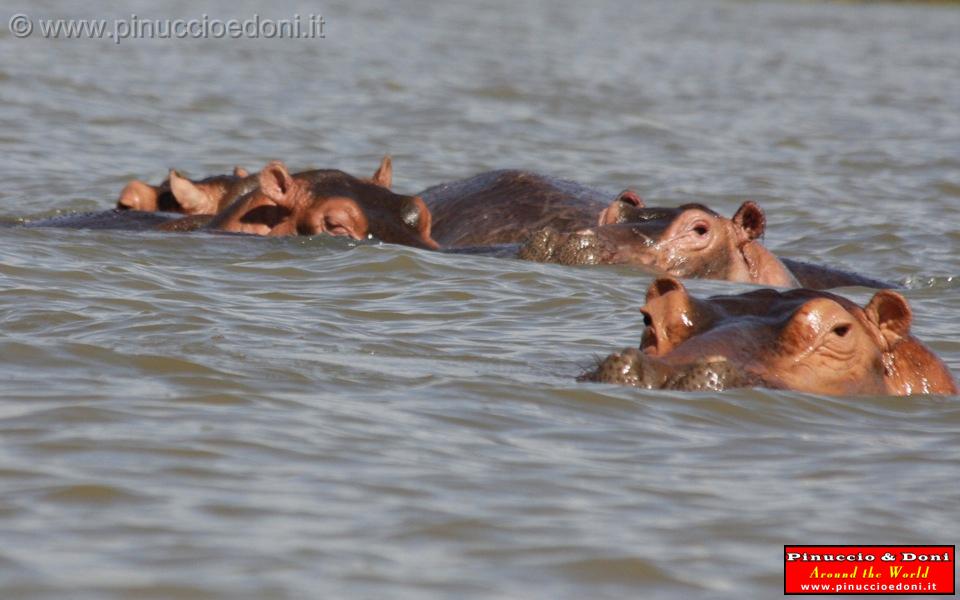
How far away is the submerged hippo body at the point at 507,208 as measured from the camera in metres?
11.1

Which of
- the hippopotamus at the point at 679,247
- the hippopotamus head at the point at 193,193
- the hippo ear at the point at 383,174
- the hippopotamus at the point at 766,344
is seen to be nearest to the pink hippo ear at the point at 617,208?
the hippopotamus at the point at 679,247

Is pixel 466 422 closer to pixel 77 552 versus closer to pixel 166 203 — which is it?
pixel 77 552

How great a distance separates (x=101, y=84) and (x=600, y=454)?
594 inches

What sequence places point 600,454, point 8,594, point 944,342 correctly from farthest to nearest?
point 944,342 < point 600,454 < point 8,594

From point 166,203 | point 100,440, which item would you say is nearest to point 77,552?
point 100,440

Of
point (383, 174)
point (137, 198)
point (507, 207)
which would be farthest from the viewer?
point (507, 207)

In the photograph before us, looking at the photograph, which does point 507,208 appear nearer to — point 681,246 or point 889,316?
point 681,246

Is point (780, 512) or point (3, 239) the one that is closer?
point (780, 512)

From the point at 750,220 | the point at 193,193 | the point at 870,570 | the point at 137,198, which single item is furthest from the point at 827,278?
the point at 870,570

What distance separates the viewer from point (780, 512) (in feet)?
17.5

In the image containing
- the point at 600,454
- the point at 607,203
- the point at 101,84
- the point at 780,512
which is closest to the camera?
the point at 780,512

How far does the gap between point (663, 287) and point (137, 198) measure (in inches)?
224

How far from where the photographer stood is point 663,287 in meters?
6.43

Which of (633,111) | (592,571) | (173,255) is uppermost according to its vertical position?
(633,111)
